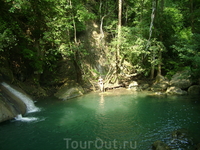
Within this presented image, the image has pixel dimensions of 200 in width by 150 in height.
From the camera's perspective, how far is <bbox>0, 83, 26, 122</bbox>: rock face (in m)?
8.41

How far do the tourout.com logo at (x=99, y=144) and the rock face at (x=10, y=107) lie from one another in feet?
13.5

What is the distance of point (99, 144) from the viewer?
6297 mm

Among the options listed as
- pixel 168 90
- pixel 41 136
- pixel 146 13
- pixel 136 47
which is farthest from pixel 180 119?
pixel 146 13

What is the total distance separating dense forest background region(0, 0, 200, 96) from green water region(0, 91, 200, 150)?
3.49 meters

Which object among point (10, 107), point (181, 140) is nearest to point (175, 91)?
point (181, 140)

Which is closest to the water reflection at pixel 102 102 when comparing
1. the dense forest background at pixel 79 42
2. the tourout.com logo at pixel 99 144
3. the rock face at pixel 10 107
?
the dense forest background at pixel 79 42

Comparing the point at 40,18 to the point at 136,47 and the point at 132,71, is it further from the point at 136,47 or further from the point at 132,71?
the point at 132,71

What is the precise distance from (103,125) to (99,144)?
1809mm

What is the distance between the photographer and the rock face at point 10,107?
27.6ft

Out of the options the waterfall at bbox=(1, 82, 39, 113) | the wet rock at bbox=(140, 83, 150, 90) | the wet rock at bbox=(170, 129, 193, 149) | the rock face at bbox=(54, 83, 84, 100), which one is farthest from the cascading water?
the wet rock at bbox=(140, 83, 150, 90)

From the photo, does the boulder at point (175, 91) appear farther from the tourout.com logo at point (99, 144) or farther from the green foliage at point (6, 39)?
the green foliage at point (6, 39)

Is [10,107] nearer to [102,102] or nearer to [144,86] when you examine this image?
[102,102]

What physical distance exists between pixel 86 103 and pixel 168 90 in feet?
24.5

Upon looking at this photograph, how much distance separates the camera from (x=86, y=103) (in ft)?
39.3
